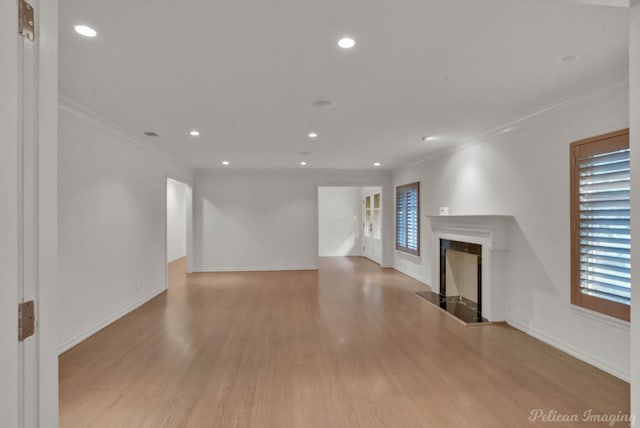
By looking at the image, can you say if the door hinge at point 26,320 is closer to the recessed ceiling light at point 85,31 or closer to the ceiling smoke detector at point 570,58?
the recessed ceiling light at point 85,31

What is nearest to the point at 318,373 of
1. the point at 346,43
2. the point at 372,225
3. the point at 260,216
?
the point at 346,43

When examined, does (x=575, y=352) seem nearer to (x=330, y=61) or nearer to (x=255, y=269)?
(x=330, y=61)

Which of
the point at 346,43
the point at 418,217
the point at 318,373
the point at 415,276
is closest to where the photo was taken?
the point at 346,43

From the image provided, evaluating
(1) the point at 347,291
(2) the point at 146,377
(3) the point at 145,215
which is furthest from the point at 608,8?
(3) the point at 145,215

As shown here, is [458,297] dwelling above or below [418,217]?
below

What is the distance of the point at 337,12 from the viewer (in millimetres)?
1790

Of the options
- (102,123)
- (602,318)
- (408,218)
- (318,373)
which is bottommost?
(318,373)

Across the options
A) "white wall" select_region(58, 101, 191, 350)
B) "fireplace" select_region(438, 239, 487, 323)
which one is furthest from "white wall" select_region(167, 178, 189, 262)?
"fireplace" select_region(438, 239, 487, 323)

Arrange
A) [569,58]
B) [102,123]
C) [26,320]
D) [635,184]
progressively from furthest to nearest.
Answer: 1. [102,123]
2. [569,58]
3. [635,184]
4. [26,320]

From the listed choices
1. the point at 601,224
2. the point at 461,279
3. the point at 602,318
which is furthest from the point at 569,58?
the point at 461,279

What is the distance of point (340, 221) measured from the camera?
10.5 meters

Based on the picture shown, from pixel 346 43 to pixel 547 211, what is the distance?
278cm

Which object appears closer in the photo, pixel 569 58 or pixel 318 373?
pixel 569 58

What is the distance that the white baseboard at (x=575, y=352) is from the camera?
8.65 feet
